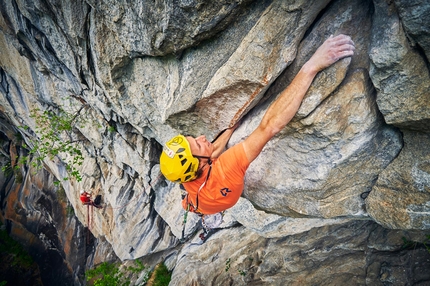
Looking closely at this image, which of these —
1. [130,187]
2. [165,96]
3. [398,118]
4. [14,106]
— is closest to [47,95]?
[14,106]

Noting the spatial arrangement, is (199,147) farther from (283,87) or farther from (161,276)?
(161,276)

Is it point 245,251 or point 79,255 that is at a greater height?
point 79,255

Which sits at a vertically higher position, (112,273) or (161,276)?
(112,273)

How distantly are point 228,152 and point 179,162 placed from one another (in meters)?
0.65

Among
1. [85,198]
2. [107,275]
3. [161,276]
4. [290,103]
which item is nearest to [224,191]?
[290,103]

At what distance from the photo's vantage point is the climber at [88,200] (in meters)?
9.38

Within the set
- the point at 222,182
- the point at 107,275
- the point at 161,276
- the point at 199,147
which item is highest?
the point at 199,147

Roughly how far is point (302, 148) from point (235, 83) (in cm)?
123

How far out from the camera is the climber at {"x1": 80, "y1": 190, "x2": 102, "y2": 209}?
30.8 feet

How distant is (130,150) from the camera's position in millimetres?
7609

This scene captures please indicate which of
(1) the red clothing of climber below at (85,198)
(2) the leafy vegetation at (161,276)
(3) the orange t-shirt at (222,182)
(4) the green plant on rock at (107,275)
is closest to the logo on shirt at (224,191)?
(3) the orange t-shirt at (222,182)

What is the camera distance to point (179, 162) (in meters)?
3.25

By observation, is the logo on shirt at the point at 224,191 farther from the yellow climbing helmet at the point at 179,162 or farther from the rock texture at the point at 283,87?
the rock texture at the point at 283,87

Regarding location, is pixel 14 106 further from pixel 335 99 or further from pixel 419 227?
pixel 419 227
